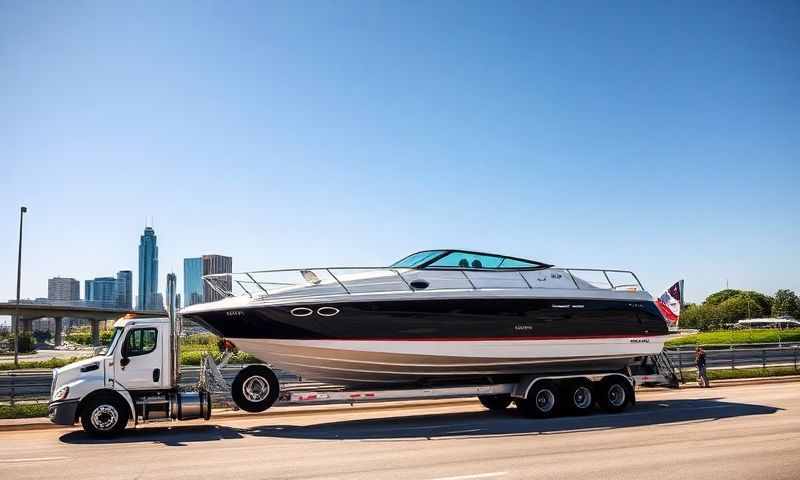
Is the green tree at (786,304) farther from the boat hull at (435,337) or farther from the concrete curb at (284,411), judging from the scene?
the boat hull at (435,337)

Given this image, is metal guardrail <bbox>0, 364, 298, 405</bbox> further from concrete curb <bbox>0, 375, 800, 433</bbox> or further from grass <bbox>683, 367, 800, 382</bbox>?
grass <bbox>683, 367, 800, 382</bbox>

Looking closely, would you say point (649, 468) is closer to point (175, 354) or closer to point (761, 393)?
point (175, 354)

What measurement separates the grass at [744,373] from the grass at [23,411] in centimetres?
2062

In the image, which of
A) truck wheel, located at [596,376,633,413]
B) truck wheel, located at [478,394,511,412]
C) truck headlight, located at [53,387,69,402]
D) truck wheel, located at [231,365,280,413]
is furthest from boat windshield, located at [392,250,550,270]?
truck headlight, located at [53,387,69,402]

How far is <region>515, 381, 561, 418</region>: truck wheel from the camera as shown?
13.5 m

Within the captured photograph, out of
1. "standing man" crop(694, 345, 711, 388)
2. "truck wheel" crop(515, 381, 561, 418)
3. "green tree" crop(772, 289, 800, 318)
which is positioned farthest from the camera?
"green tree" crop(772, 289, 800, 318)

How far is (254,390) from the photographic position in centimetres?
1203

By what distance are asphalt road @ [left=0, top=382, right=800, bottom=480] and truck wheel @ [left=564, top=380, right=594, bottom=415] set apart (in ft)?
1.22

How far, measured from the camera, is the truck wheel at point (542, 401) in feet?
44.2

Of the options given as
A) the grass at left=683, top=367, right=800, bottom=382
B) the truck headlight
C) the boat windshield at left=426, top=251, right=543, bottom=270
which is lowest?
the grass at left=683, top=367, right=800, bottom=382

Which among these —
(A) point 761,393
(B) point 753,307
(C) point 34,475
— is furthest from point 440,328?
(B) point 753,307

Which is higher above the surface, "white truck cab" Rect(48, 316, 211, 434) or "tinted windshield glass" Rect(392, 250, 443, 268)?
"tinted windshield glass" Rect(392, 250, 443, 268)

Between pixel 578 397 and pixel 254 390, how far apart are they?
7184 millimetres

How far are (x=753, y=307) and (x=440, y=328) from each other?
324ft
